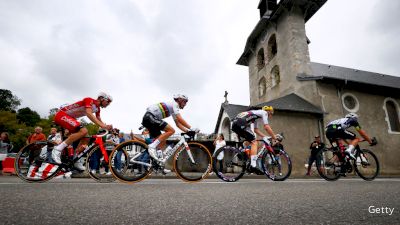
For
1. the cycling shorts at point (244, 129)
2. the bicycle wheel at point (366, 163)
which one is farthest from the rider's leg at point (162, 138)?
the bicycle wheel at point (366, 163)

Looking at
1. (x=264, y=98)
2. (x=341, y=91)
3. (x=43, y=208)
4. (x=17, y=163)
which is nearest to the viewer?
(x=43, y=208)

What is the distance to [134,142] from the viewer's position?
5.19m

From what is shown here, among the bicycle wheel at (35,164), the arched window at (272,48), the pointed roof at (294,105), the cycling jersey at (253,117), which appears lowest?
the bicycle wheel at (35,164)

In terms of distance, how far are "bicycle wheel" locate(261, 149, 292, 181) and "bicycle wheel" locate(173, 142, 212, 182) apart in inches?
63.2

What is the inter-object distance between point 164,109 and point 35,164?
2.80 metres

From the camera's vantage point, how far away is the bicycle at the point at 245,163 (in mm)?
5750

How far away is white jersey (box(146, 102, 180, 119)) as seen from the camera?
5441mm

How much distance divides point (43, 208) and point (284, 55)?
23.8 metres

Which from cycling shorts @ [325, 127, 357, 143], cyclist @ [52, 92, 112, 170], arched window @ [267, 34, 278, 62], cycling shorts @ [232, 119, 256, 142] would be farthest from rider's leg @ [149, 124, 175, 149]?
arched window @ [267, 34, 278, 62]

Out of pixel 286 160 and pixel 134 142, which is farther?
pixel 286 160

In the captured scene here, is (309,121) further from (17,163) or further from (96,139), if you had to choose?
(17,163)

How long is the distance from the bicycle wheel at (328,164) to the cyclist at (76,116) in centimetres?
541

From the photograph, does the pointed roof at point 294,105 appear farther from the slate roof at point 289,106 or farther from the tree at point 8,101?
the tree at point 8,101

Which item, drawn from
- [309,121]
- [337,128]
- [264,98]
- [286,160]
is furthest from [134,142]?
[264,98]
